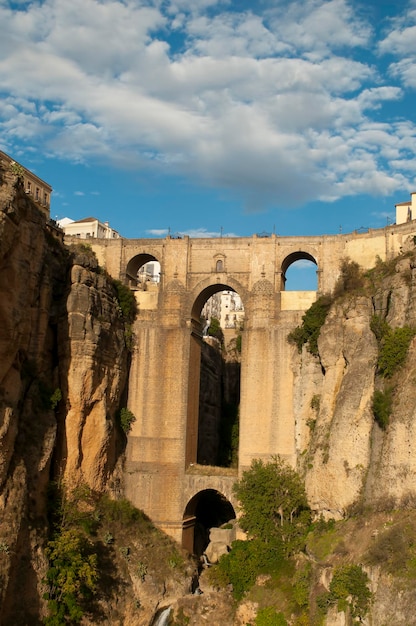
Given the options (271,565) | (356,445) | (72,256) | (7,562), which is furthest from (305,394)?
Answer: (7,562)

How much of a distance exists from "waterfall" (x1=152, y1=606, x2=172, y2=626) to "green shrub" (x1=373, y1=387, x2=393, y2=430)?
1184 cm

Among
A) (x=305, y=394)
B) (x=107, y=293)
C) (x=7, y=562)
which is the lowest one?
(x=7, y=562)

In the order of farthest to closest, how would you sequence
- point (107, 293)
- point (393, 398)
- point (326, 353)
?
point (107, 293) < point (326, 353) < point (393, 398)

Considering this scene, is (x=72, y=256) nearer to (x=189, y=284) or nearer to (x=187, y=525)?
(x=189, y=284)

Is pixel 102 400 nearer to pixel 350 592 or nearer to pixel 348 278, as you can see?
pixel 348 278

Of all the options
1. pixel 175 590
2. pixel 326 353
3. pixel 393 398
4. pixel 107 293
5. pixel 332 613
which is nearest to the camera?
pixel 332 613

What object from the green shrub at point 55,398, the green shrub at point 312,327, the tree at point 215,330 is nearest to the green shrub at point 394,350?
the green shrub at point 312,327

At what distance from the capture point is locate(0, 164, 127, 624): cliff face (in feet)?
89.9

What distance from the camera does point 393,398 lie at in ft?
98.4

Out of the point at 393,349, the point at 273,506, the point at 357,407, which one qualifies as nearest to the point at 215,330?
the point at 273,506

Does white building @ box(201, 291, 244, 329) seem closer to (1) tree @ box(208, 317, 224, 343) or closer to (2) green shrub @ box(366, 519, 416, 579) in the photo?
(1) tree @ box(208, 317, 224, 343)

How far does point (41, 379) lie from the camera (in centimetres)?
3278

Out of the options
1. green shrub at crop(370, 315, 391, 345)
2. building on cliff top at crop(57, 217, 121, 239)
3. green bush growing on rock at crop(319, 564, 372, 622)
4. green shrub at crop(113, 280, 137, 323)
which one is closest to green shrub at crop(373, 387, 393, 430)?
green shrub at crop(370, 315, 391, 345)

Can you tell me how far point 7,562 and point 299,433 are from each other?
14.8 meters
